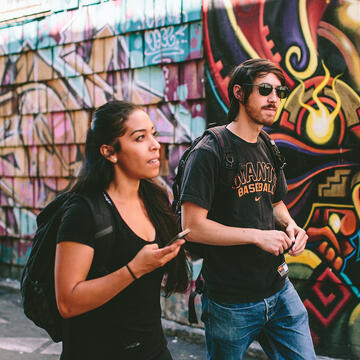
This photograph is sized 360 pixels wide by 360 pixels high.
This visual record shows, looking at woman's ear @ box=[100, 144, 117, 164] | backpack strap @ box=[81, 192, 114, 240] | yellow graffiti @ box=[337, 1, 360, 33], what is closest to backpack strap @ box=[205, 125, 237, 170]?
woman's ear @ box=[100, 144, 117, 164]

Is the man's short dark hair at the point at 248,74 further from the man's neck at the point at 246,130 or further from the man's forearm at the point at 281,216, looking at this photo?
the man's forearm at the point at 281,216

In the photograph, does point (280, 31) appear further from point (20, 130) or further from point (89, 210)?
point (20, 130)

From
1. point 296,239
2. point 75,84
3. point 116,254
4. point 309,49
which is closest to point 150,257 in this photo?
point 116,254

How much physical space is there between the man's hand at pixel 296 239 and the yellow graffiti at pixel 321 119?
4.71 ft

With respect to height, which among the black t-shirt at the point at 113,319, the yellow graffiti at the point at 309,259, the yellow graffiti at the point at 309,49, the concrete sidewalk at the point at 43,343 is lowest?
the concrete sidewalk at the point at 43,343

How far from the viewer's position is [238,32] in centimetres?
404

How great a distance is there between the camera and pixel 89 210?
1717mm

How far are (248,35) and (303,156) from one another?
3.63ft

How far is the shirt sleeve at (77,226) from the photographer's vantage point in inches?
65.3

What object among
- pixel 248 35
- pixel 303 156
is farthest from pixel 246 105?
pixel 248 35

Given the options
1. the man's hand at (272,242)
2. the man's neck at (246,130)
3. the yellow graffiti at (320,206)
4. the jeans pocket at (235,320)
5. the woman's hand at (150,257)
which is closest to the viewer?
the woman's hand at (150,257)

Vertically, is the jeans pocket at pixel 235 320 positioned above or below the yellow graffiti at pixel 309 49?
below

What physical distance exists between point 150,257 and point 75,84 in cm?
384

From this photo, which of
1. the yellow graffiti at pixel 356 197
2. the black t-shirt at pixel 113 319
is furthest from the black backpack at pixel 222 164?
the yellow graffiti at pixel 356 197
